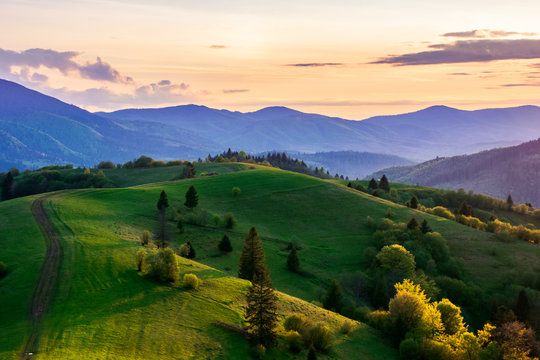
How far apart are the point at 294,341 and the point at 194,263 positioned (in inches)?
954

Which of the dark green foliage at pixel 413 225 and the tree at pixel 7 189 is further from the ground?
the dark green foliage at pixel 413 225

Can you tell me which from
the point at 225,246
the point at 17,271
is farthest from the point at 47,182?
the point at 17,271

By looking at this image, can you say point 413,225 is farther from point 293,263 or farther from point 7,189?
point 7,189

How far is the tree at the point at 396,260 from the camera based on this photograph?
2948 inches

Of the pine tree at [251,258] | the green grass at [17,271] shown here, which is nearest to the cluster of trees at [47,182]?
the green grass at [17,271]

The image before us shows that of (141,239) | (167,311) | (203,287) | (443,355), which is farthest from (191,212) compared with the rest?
(443,355)

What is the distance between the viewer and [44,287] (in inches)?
1567

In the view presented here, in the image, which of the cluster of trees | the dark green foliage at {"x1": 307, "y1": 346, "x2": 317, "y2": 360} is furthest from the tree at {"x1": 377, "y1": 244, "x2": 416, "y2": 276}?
the cluster of trees

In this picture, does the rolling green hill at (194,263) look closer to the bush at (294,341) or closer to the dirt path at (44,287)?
the dirt path at (44,287)

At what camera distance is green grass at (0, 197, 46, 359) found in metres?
31.3

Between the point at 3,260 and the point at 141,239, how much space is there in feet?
68.6

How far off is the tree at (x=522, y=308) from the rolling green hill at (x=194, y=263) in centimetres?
846

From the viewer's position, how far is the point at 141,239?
213 ft

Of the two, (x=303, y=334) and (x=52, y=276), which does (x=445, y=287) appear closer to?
(x=303, y=334)
